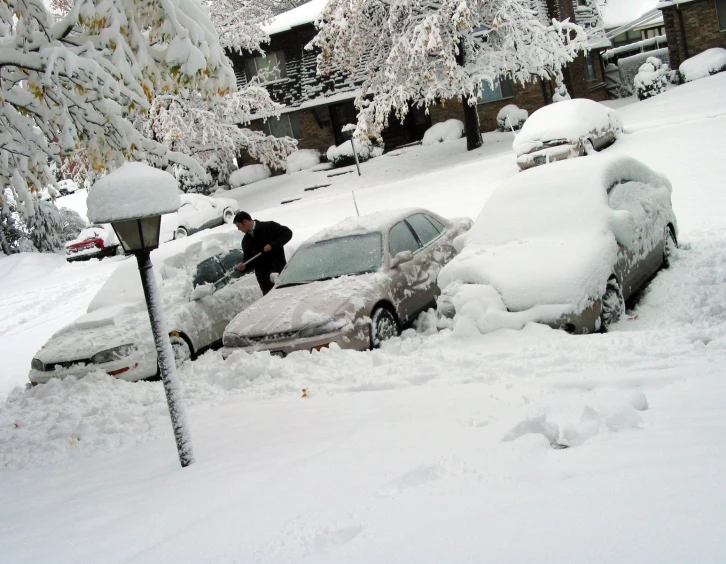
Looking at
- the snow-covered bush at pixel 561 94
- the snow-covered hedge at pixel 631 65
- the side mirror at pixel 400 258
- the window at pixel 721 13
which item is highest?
the window at pixel 721 13

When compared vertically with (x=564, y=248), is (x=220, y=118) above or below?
above

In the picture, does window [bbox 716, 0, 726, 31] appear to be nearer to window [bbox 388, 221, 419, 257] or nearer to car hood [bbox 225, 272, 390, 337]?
window [bbox 388, 221, 419, 257]

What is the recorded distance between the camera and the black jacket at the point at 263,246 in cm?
901

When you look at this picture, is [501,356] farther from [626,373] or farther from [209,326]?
[209,326]

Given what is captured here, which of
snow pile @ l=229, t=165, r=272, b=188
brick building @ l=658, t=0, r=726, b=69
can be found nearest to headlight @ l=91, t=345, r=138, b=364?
snow pile @ l=229, t=165, r=272, b=188

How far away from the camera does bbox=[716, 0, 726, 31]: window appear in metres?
25.4

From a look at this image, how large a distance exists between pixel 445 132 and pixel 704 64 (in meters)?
9.69

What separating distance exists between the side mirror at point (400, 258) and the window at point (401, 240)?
0.19 meters

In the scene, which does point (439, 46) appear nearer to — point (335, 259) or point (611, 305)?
point (335, 259)

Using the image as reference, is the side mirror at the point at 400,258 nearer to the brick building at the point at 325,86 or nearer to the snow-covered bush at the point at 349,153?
the snow-covered bush at the point at 349,153

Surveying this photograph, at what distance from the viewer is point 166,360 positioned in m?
4.29

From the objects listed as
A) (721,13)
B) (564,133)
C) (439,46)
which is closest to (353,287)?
(564,133)

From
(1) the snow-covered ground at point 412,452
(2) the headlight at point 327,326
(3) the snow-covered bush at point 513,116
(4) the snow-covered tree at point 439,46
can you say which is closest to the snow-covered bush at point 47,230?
(4) the snow-covered tree at point 439,46

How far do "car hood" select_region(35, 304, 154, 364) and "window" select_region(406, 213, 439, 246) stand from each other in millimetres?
3568
